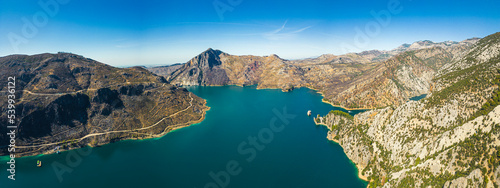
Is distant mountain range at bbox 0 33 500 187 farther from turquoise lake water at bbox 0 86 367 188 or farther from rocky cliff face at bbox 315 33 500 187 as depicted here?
turquoise lake water at bbox 0 86 367 188

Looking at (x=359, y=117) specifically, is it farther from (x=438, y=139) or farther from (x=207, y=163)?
(x=207, y=163)

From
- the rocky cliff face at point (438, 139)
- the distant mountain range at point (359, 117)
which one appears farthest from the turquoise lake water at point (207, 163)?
the rocky cliff face at point (438, 139)

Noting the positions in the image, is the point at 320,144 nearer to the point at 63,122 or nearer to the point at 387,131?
the point at 387,131

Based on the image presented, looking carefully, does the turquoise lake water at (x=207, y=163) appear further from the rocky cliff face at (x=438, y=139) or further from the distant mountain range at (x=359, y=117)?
the rocky cliff face at (x=438, y=139)

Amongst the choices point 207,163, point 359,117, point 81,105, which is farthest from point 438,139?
point 81,105

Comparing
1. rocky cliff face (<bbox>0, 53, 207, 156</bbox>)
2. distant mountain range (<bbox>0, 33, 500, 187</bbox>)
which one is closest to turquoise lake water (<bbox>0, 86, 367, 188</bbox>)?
distant mountain range (<bbox>0, 33, 500, 187</bbox>)

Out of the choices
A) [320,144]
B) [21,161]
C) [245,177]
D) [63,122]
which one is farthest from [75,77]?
[320,144]
